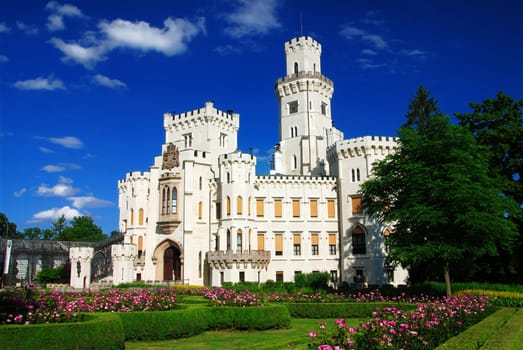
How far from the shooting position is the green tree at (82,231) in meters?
101

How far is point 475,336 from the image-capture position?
43.8 feet

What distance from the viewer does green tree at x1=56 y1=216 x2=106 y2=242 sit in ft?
330

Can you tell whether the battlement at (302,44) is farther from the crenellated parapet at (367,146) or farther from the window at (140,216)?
the window at (140,216)

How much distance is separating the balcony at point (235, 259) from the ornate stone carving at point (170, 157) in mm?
10382

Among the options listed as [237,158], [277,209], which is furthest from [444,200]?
[237,158]

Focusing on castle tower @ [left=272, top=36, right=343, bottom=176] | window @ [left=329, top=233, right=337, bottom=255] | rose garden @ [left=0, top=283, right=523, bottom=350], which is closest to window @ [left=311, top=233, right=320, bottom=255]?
window @ [left=329, top=233, right=337, bottom=255]

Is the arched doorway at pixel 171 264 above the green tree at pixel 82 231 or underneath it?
underneath

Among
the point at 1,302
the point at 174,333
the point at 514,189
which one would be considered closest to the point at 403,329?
the point at 174,333

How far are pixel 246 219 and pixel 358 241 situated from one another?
11.7 metres

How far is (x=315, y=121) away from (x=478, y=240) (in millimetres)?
31182

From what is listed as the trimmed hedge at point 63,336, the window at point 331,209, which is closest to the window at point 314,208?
the window at point 331,209

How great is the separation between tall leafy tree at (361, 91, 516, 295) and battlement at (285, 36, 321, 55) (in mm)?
29989

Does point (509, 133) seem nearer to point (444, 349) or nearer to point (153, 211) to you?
point (444, 349)

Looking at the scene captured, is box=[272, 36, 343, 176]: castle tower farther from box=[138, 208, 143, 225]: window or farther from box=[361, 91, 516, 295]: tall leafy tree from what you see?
box=[361, 91, 516, 295]: tall leafy tree
